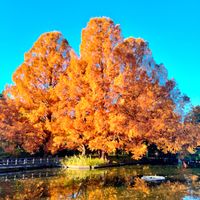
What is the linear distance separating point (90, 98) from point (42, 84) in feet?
21.1

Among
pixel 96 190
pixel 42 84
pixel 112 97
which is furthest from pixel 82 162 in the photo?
pixel 96 190

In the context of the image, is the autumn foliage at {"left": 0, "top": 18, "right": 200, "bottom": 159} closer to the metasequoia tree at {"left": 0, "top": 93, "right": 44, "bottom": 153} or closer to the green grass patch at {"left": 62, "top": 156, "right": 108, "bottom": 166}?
the metasequoia tree at {"left": 0, "top": 93, "right": 44, "bottom": 153}

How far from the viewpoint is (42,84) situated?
105ft

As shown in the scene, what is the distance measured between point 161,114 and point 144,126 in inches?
101

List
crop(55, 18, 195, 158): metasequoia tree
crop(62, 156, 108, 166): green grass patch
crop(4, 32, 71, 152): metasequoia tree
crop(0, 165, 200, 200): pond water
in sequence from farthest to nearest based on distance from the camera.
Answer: crop(4, 32, 71, 152): metasequoia tree → crop(55, 18, 195, 158): metasequoia tree → crop(62, 156, 108, 166): green grass patch → crop(0, 165, 200, 200): pond water

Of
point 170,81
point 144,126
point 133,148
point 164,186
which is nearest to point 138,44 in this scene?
point 170,81

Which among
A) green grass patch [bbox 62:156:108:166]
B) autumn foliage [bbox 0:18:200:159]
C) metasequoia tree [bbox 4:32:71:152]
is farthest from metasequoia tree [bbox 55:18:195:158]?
metasequoia tree [bbox 4:32:71:152]

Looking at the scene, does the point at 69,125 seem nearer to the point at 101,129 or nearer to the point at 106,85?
the point at 101,129

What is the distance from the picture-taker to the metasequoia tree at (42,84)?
→ 30.2 metres

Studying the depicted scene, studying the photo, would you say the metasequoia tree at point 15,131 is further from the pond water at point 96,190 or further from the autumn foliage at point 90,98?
the pond water at point 96,190

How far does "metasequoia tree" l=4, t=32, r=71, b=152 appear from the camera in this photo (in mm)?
30203

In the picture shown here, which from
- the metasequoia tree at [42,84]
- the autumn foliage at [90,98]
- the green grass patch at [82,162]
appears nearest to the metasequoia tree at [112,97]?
the autumn foliage at [90,98]

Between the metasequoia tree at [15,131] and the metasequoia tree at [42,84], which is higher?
the metasequoia tree at [42,84]

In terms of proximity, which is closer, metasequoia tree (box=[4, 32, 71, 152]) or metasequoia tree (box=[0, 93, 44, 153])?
metasequoia tree (box=[0, 93, 44, 153])
